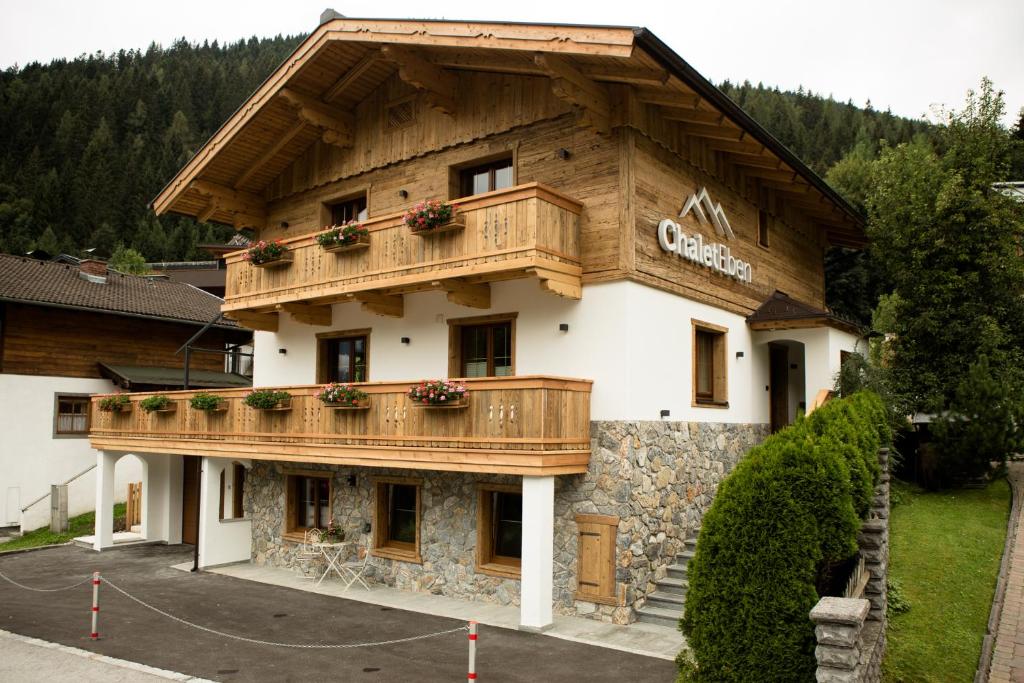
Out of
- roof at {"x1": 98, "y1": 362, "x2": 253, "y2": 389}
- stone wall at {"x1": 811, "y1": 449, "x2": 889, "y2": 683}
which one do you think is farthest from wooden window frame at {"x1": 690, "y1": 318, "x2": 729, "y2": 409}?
roof at {"x1": 98, "y1": 362, "x2": 253, "y2": 389}

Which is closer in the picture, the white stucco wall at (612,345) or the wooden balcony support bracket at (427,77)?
the white stucco wall at (612,345)

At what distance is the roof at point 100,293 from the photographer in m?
24.2

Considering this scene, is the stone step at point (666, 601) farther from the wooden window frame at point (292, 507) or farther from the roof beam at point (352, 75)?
the roof beam at point (352, 75)

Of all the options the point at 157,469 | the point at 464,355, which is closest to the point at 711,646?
the point at 464,355

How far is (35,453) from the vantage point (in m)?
23.2

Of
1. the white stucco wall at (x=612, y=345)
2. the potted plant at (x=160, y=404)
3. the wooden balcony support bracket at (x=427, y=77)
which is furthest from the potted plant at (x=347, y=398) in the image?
the potted plant at (x=160, y=404)

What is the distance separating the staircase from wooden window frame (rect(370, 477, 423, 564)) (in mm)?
4340

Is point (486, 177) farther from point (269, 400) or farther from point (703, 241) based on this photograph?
point (269, 400)

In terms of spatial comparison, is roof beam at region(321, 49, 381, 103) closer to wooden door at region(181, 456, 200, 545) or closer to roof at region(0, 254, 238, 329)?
wooden door at region(181, 456, 200, 545)

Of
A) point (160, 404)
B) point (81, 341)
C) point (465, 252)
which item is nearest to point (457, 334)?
point (465, 252)

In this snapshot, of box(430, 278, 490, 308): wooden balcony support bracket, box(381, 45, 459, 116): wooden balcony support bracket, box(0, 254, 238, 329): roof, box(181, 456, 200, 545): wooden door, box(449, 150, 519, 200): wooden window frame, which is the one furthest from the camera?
box(0, 254, 238, 329): roof

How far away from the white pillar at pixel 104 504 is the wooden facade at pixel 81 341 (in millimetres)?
5548

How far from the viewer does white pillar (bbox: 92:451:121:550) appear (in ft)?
64.5

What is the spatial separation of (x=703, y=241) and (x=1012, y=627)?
7.81 meters
